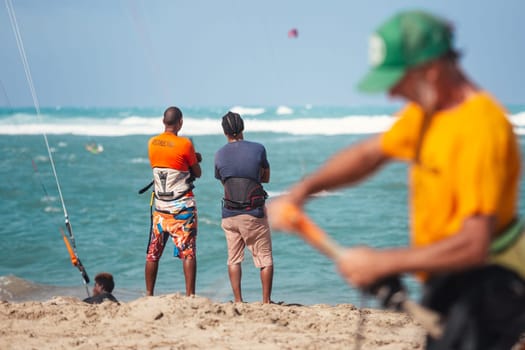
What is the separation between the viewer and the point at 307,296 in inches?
324

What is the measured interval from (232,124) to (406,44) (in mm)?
4577

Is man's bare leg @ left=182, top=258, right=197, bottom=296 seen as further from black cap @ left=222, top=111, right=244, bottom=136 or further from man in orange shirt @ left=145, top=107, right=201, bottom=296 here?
black cap @ left=222, top=111, right=244, bottom=136

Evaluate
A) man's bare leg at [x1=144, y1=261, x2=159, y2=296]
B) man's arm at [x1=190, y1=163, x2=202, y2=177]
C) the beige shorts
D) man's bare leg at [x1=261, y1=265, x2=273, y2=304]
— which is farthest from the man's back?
man's bare leg at [x1=144, y1=261, x2=159, y2=296]

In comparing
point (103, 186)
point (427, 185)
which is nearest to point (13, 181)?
point (103, 186)

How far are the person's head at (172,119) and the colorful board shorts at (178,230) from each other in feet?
2.41

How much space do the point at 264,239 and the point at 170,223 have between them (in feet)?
2.82

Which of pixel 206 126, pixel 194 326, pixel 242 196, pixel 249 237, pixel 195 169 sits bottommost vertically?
pixel 206 126

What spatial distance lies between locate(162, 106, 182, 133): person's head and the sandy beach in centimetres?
152

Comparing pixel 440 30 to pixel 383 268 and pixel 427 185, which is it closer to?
pixel 427 185

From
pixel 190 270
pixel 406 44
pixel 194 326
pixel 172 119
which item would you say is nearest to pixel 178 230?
pixel 190 270

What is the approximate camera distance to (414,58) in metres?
2.15

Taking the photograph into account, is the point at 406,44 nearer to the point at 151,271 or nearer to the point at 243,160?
the point at 243,160

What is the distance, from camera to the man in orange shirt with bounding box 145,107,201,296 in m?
6.69

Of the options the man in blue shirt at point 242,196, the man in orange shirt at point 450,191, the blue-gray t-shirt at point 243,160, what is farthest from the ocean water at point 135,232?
the man in orange shirt at point 450,191
